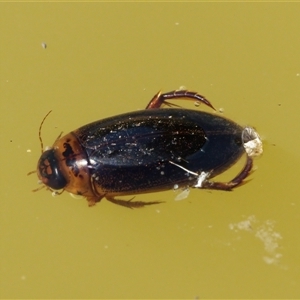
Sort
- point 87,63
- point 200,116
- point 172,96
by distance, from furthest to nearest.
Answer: point 87,63 < point 172,96 < point 200,116

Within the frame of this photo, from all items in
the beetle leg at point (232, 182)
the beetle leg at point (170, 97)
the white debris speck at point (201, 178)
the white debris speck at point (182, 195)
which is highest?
the beetle leg at point (170, 97)

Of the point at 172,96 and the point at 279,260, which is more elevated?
the point at 172,96

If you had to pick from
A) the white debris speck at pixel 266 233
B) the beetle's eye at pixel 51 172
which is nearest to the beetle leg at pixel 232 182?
the white debris speck at pixel 266 233

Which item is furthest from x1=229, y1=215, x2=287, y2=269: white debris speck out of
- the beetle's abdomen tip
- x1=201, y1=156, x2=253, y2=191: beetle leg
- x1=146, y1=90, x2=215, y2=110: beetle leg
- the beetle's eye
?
the beetle's eye

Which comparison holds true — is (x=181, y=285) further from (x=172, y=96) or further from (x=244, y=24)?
(x=244, y=24)

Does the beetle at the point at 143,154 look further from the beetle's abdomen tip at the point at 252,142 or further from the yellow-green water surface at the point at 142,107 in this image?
the yellow-green water surface at the point at 142,107

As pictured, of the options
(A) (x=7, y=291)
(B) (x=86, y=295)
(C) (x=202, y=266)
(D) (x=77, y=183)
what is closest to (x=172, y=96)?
(D) (x=77, y=183)

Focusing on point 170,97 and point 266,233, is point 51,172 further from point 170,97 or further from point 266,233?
point 266,233
